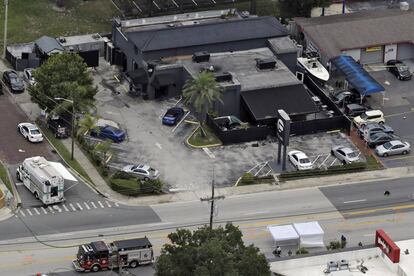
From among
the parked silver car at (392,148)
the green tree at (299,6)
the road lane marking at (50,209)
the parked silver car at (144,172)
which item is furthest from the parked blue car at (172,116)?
the green tree at (299,6)

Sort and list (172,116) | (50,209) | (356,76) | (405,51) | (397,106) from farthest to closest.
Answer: (405,51), (356,76), (397,106), (172,116), (50,209)

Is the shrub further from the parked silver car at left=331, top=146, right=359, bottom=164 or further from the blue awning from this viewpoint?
the blue awning

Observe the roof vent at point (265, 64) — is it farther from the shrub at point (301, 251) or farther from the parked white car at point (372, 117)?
the shrub at point (301, 251)

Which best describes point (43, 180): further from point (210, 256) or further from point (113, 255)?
point (210, 256)

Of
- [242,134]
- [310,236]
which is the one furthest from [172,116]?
[310,236]

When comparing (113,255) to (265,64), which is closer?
(113,255)

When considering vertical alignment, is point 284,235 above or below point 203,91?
below

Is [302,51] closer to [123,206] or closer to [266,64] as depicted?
[266,64]
